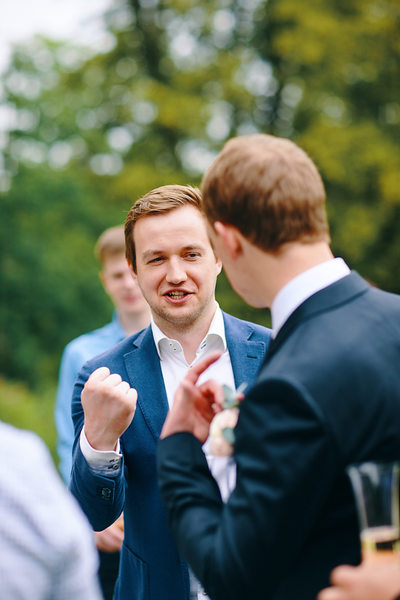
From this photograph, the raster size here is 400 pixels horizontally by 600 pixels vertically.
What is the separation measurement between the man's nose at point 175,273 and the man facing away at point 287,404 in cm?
101

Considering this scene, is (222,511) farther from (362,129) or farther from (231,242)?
(362,129)

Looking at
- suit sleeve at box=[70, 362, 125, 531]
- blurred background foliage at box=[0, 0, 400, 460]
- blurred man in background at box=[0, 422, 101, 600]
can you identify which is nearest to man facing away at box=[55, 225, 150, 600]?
suit sleeve at box=[70, 362, 125, 531]

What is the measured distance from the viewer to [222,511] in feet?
5.95

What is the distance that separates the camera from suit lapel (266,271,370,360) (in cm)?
187

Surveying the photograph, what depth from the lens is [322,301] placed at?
1.88 metres

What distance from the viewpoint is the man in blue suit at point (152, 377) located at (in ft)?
8.47

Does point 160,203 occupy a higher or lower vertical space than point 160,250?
higher

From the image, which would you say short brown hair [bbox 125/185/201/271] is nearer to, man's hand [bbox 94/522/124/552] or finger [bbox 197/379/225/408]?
finger [bbox 197/379/225/408]

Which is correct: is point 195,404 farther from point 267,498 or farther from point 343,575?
point 343,575

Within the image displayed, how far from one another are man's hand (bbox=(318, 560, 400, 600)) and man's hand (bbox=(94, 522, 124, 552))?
2.53m

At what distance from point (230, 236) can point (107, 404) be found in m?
0.82

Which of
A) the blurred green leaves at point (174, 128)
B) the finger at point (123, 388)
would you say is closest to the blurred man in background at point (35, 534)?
the finger at point (123, 388)

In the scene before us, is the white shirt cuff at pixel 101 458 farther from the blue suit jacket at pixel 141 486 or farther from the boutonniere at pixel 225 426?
the boutonniere at pixel 225 426

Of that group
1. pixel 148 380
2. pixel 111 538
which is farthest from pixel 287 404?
pixel 111 538
